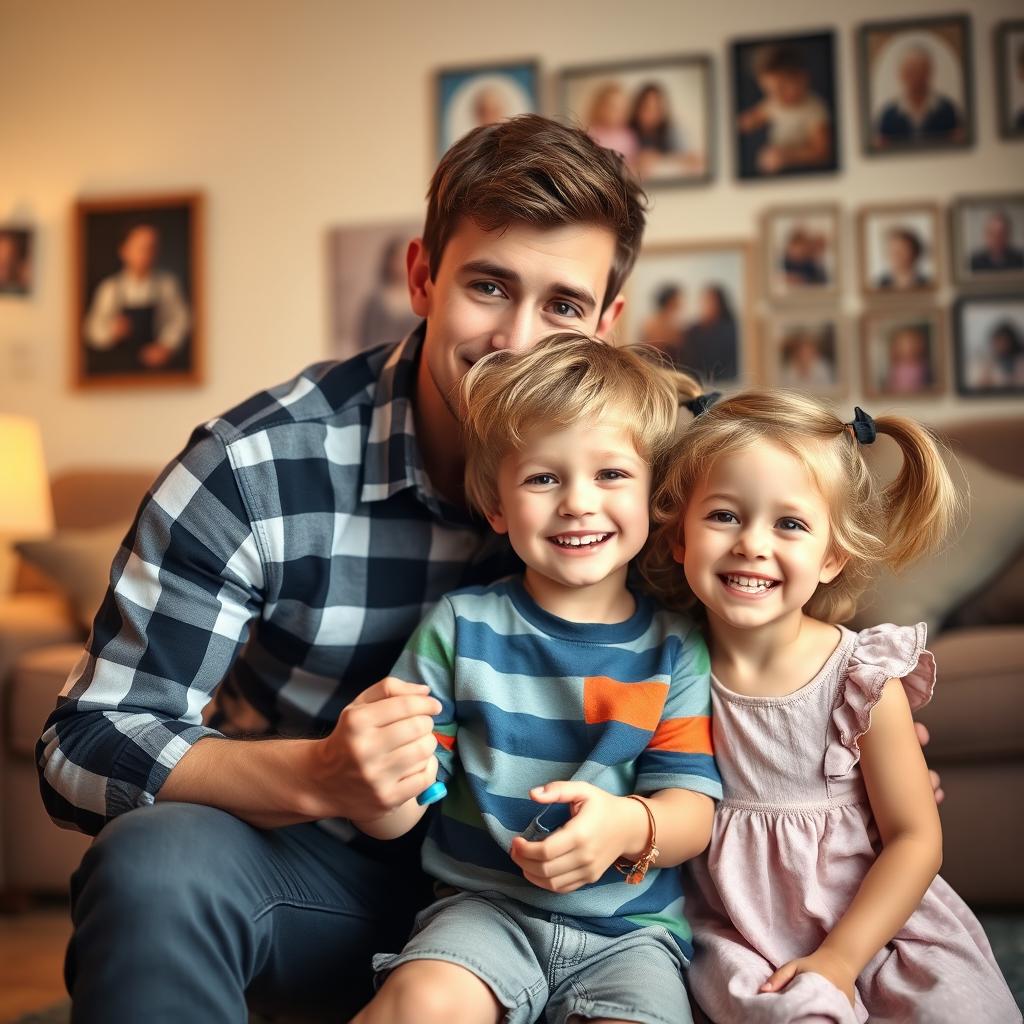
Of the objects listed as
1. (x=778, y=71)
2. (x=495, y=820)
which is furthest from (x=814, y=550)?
(x=778, y=71)

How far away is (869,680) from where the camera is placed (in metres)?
1.13

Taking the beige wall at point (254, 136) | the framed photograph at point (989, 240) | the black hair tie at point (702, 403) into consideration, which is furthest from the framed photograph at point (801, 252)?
the black hair tie at point (702, 403)

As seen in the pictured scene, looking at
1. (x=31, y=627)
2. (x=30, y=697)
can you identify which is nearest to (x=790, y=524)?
(x=30, y=697)

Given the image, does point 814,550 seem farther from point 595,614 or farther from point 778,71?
point 778,71

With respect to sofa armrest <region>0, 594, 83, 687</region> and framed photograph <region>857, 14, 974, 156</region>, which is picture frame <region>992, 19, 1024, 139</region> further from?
sofa armrest <region>0, 594, 83, 687</region>

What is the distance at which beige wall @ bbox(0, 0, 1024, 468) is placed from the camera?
3377mm

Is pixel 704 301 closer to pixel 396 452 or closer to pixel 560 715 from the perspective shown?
pixel 396 452

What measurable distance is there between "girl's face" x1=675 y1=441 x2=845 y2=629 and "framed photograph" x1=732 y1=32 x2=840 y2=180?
2.43 meters

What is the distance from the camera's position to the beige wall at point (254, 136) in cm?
338

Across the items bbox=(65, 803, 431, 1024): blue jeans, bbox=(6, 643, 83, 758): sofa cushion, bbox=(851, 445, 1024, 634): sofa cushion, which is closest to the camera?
bbox=(65, 803, 431, 1024): blue jeans

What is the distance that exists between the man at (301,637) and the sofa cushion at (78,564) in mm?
1377

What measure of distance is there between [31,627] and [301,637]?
1575 mm

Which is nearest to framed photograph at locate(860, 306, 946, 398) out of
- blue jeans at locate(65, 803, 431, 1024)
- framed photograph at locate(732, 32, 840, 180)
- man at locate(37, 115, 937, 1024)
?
framed photograph at locate(732, 32, 840, 180)

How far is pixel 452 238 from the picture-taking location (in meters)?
1.43
